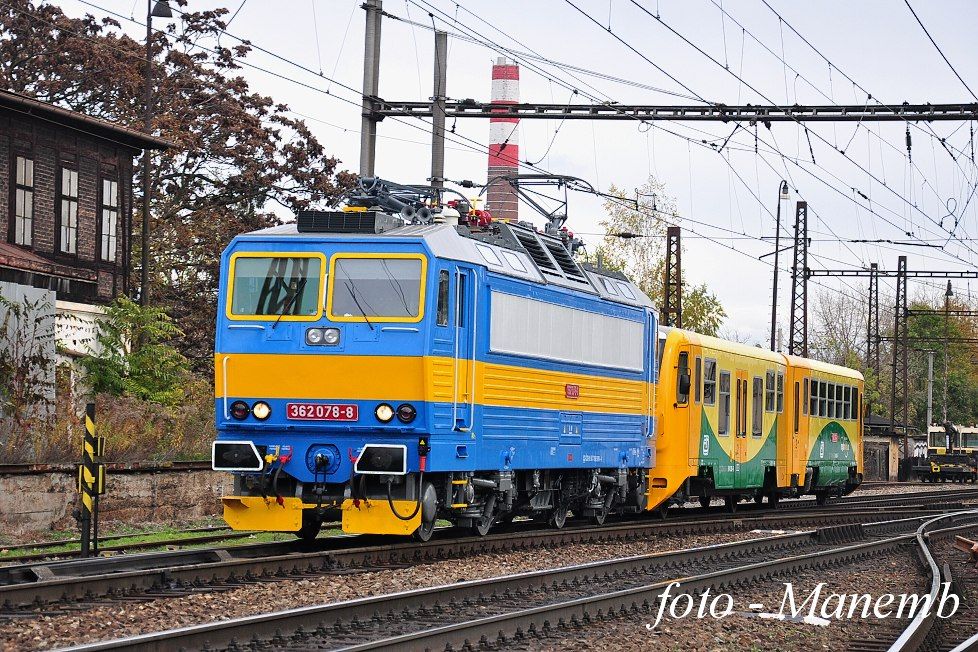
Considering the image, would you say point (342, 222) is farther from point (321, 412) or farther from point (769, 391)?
point (769, 391)

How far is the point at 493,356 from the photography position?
54.1 feet

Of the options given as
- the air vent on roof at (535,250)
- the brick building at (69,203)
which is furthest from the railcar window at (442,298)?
the brick building at (69,203)

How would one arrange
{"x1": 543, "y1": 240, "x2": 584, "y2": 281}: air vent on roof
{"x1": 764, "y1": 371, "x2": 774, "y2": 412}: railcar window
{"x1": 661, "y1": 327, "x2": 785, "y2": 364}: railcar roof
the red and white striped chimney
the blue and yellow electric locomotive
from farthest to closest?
the red and white striped chimney → {"x1": 764, "y1": 371, "x2": 774, "y2": 412}: railcar window → {"x1": 661, "y1": 327, "x2": 785, "y2": 364}: railcar roof → {"x1": 543, "y1": 240, "x2": 584, "y2": 281}: air vent on roof → the blue and yellow electric locomotive

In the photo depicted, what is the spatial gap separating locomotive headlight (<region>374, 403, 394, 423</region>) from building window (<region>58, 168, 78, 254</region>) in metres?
20.5

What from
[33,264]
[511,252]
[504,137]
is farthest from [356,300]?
[504,137]

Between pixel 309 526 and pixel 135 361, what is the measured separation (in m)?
11.2

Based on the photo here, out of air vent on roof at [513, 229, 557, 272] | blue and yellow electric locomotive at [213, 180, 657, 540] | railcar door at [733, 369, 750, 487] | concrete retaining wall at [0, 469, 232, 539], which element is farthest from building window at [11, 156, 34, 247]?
blue and yellow electric locomotive at [213, 180, 657, 540]

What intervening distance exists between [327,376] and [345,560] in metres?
2.01

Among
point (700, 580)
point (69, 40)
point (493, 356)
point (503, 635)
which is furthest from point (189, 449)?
point (69, 40)

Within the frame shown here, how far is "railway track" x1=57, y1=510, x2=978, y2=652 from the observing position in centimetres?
954

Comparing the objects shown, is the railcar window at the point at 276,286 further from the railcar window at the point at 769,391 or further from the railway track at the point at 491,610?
the railcar window at the point at 769,391

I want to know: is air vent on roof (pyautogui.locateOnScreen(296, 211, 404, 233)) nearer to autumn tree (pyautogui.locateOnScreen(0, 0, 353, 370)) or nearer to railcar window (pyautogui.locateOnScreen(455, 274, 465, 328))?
→ railcar window (pyautogui.locateOnScreen(455, 274, 465, 328))

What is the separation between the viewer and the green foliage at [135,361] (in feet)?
83.4

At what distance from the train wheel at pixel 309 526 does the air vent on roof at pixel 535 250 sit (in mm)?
4494
